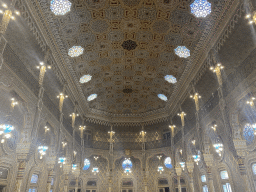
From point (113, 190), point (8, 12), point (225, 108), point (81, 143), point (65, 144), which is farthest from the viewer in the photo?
point (113, 190)

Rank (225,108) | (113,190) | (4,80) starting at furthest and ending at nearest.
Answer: (113,190) → (225,108) → (4,80)

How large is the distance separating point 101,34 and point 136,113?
38.5 feet

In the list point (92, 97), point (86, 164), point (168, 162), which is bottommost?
point (86, 164)

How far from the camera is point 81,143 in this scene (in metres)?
18.4

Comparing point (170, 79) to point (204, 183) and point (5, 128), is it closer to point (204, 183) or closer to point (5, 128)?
point (204, 183)

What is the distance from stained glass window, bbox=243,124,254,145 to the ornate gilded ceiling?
475 cm

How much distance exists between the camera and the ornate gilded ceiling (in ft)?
35.2

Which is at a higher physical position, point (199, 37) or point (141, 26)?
point (141, 26)

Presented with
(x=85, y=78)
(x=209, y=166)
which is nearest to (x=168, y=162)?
(x=209, y=166)

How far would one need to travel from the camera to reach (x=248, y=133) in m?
10.6

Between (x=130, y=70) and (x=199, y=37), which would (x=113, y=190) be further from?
(x=199, y=37)

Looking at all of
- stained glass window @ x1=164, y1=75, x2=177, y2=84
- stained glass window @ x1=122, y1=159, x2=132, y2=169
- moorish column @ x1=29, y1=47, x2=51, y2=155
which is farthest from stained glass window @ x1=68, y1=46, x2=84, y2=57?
stained glass window @ x1=122, y1=159, x2=132, y2=169

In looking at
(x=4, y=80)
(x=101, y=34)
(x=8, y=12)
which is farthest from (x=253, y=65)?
(x=4, y=80)

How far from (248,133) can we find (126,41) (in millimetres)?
9074
